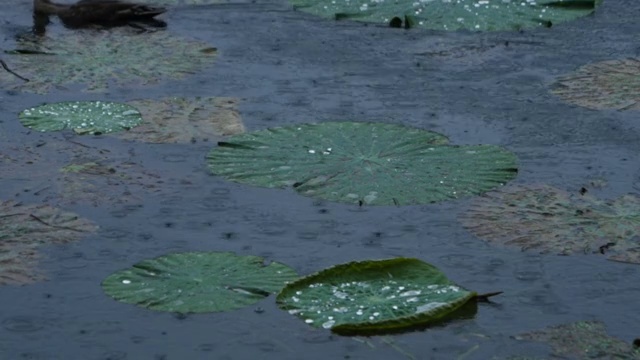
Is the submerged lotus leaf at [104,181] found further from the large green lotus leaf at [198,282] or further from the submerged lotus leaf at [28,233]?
the large green lotus leaf at [198,282]

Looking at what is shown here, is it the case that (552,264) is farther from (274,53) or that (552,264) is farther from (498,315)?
(274,53)

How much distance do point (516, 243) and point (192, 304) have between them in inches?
38.8

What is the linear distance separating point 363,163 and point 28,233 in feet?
3.66

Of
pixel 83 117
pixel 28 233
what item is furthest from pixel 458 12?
pixel 28 233

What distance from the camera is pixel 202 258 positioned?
370cm

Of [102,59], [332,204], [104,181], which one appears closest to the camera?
[332,204]

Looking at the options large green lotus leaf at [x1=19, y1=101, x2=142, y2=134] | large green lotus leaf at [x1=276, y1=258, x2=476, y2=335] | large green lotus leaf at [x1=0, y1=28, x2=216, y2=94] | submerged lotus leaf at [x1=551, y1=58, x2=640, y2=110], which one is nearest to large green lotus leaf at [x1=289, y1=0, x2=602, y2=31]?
submerged lotus leaf at [x1=551, y1=58, x2=640, y2=110]

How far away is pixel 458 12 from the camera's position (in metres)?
6.07

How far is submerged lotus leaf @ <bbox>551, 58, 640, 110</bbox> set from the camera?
5.04 meters

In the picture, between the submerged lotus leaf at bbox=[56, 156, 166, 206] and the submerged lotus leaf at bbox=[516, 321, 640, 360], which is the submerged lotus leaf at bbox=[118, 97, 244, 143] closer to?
the submerged lotus leaf at bbox=[56, 156, 166, 206]

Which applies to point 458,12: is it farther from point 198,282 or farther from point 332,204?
point 198,282

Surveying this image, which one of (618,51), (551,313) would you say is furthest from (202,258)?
(618,51)

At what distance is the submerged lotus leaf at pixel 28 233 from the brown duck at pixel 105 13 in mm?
2117

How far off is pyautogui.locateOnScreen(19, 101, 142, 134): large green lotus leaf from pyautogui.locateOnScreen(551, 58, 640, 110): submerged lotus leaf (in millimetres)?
1629
